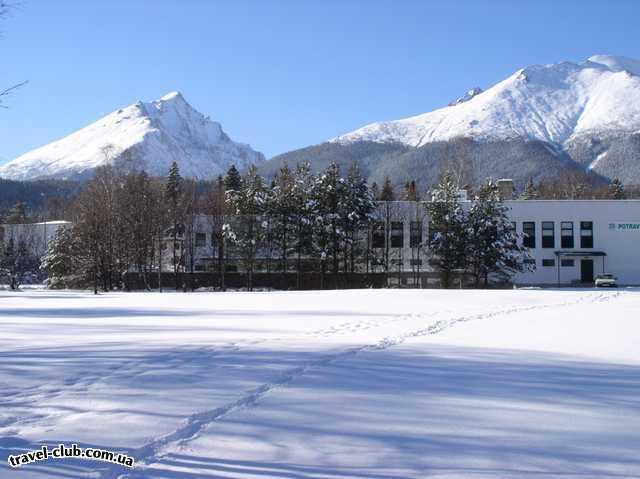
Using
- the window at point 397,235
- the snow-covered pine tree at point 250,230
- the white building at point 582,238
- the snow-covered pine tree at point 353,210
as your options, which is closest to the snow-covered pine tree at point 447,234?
the snow-covered pine tree at point 353,210

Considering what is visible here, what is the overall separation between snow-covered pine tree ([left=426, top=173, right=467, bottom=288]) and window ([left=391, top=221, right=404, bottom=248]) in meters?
8.09

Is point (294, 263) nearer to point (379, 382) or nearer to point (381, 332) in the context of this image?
point (381, 332)

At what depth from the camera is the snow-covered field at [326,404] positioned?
5.57 meters

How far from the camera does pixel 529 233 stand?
64875 mm

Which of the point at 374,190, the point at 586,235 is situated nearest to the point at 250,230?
the point at 374,190

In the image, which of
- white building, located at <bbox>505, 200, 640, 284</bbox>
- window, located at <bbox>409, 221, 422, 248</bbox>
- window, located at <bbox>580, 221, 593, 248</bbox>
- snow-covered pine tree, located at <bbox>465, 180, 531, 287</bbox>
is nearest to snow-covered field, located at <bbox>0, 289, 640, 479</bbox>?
snow-covered pine tree, located at <bbox>465, 180, 531, 287</bbox>

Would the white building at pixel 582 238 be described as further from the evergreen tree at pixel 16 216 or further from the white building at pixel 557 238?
the evergreen tree at pixel 16 216

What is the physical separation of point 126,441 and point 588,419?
184 inches

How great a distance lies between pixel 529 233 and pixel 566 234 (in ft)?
11.5

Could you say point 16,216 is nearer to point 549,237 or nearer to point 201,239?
point 201,239

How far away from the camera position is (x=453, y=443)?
613 cm

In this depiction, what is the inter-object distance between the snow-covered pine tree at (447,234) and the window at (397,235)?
8.09 meters

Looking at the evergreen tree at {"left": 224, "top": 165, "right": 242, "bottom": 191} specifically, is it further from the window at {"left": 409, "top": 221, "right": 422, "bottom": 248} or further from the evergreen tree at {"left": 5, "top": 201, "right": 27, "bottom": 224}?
the evergreen tree at {"left": 5, "top": 201, "right": 27, "bottom": 224}

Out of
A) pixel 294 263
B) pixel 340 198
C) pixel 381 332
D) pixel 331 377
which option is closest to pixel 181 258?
pixel 294 263
